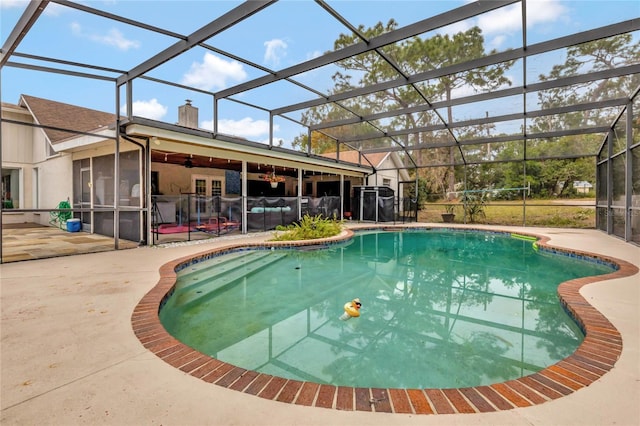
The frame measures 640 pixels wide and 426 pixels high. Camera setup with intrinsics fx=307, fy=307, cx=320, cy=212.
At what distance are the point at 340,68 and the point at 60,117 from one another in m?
10.6

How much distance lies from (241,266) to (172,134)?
372 centimetres

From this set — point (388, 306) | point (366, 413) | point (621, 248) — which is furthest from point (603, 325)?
point (621, 248)

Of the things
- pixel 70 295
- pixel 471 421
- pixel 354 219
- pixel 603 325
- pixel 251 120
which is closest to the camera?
pixel 471 421

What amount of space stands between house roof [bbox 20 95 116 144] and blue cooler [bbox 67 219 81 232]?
261 centimetres

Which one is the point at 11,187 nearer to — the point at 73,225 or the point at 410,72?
the point at 73,225

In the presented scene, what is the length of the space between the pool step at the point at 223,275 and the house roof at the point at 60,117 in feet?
25.2

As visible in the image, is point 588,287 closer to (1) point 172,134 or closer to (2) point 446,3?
(2) point 446,3

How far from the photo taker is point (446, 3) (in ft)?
16.4

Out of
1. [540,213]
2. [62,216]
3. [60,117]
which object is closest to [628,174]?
[540,213]

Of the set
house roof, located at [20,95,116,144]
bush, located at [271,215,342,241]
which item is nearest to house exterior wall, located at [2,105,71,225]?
house roof, located at [20,95,116,144]

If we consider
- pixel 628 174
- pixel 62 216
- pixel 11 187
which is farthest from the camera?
pixel 11 187

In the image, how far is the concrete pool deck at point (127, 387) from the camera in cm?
153

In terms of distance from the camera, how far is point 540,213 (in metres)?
13.6

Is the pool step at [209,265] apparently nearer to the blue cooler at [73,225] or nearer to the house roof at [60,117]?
the blue cooler at [73,225]
